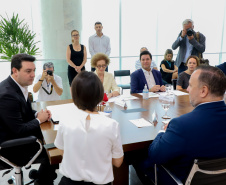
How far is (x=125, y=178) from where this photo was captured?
2188 millimetres

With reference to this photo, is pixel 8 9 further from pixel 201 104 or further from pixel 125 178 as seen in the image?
pixel 201 104

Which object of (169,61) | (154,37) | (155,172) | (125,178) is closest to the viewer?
(155,172)

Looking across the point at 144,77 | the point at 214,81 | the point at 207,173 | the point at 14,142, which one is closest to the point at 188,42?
the point at 144,77

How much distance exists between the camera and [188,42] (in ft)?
16.1

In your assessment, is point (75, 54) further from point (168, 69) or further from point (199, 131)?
point (199, 131)

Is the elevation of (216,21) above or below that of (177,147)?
above

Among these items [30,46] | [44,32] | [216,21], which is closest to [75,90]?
[30,46]

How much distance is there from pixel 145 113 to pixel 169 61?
3761 mm

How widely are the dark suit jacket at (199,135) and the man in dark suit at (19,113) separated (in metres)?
1.17

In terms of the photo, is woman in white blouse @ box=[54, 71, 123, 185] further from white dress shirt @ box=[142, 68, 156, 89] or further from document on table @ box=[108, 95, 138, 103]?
white dress shirt @ box=[142, 68, 156, 89]

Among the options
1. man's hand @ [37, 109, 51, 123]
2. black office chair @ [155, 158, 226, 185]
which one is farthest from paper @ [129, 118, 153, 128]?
man's hand @ [37, 109, 51, 123]

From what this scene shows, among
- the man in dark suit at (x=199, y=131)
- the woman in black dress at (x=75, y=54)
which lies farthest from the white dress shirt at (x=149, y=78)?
the man in dark suit at (x=199, y=131)

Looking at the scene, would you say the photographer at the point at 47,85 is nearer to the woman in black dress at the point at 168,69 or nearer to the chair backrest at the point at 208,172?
the chair backrest at the point at 208,172

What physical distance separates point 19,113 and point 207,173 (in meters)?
1.49
